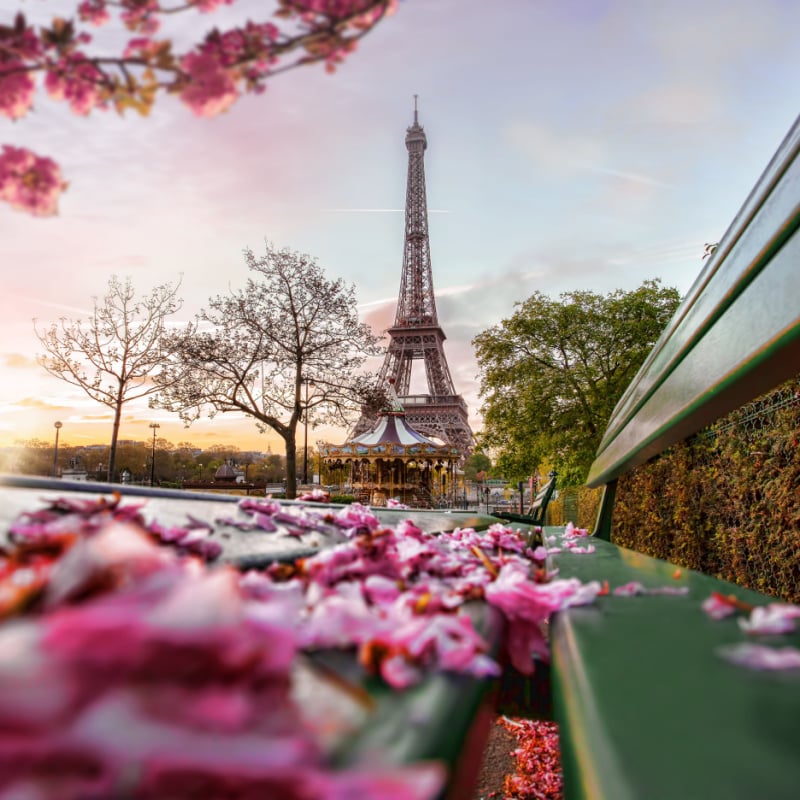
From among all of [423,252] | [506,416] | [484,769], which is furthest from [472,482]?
[484,769]

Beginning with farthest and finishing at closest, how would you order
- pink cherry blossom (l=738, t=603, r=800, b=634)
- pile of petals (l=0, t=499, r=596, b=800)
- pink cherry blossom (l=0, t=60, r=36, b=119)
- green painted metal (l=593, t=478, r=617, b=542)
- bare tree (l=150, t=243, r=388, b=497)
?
bare tree (l=150, t=243, r=388, b=497) < green painted metal (l=593, t=478, r=617, b=542) < pink cherry blossom (l=0, t=60, r=36, b=119) < pink cherry blossom (l=738, t=603, r=800, b=634) < pile of petals (l=0, t=499, r=596, b=800)

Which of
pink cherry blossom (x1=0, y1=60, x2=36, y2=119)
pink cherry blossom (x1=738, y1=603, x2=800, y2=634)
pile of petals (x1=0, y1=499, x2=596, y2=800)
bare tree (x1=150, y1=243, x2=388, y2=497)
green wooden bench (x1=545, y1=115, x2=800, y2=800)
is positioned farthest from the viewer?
bare tree (x1=150, y1=243, x2=388, y2=497)

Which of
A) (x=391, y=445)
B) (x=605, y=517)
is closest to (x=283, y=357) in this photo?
(x=391, y=445)

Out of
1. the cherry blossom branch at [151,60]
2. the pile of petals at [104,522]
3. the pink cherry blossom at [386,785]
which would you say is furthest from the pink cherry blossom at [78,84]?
the pink cherry blossom at [386,785]

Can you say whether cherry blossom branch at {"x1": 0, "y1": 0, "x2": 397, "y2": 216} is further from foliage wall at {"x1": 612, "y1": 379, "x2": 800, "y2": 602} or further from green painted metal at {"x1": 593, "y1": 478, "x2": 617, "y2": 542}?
green painted metal at {"x1": 593, "y1": 478, "x2": 617, "y2": 542}

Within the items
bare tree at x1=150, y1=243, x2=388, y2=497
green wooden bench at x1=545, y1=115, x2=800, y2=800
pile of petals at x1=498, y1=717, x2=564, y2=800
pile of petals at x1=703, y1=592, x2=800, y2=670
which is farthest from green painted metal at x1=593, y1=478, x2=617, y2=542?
bare tree at x1=150, y1=243, x2=388, y2=497

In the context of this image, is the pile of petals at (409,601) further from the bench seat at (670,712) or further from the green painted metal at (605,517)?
the green painted metal at (605,517)

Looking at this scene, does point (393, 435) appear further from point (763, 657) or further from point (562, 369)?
point (763, 657)
